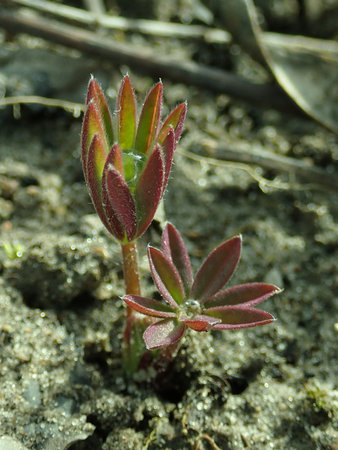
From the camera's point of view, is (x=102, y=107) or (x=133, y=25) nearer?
(x=102, y=107)

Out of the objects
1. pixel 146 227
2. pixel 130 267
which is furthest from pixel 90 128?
pixel 130 267

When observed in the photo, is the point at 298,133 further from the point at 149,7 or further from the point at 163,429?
the point at 163,429

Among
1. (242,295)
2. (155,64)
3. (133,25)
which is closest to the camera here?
(242,295)

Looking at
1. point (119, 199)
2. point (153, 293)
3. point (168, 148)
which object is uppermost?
point (168, 148)

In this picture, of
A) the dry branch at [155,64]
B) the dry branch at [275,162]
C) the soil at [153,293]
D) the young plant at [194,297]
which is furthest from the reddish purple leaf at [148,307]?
the dry branch at [155,64]

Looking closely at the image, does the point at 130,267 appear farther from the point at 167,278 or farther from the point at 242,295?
the point at 242,295

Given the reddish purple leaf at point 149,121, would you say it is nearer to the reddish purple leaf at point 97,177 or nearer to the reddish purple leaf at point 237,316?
the reddish purple leaf at point 97,177
